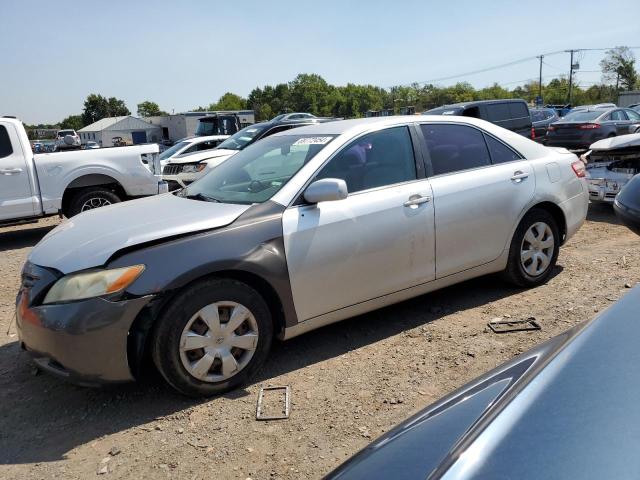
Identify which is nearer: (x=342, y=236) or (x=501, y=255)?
(x=342, y=236)

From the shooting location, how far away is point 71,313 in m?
2.88

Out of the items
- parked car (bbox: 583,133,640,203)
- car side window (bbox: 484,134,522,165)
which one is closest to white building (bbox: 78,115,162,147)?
parked car (bbox: 583,133,640,203)

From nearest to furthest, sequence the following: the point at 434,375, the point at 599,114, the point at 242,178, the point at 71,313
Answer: the point at 71,313
the point at 434,375
the point at 242,178
the point at 599,114

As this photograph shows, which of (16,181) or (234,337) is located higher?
(16,181)

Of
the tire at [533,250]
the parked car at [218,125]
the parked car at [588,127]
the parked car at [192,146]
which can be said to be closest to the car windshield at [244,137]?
the parked car at [192,146]

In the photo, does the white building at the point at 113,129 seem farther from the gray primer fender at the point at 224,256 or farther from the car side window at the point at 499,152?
the gray primer fender at the point at 224,256

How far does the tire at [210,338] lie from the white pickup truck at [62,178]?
6.04 meters

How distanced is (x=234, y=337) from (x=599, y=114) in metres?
15.4

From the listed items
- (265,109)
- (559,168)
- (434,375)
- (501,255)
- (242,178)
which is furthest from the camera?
(265,109)

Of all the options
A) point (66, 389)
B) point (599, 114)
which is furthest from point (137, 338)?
point (599, 114)

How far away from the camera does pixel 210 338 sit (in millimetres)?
3133

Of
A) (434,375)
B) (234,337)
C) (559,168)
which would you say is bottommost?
(434,375)

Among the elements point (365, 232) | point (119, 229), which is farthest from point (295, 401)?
point (119, 229)

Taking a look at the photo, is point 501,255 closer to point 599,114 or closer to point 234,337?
point 234,337
